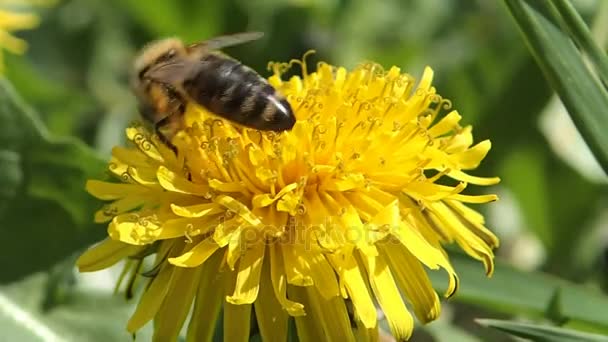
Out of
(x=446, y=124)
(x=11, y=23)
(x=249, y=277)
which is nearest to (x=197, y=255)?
(x=249, y=277)

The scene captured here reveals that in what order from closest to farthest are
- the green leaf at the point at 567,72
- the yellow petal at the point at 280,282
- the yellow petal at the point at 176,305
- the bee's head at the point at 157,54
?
1. the yellow petal at the point at 280,282
2. the yellow petal at the point at 176,305
3. the green leaf at the point at 567,72
4. the bee's head at the point at 157,54

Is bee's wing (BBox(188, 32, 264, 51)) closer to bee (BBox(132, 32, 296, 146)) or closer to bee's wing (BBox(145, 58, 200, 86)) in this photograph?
bee (BBox(132, 32, 296, 146))

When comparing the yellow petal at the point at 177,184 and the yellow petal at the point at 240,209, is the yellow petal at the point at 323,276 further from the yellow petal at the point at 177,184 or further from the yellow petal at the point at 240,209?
the yellow petal at the point at 177,184

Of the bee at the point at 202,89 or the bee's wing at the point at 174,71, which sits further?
the bee's wing at the point at 174,71

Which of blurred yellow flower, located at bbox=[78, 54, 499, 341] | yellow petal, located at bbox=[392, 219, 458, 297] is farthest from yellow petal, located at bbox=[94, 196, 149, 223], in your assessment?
yellow petal, located at bbox=[392, 219, 458, 297]

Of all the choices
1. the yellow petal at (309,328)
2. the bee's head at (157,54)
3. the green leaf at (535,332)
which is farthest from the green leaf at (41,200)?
the green leaf at (535,332)

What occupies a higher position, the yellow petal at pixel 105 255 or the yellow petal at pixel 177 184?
the yellow petal at pixel 177 184

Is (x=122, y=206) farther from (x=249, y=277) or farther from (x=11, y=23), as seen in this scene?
(x=11, y=23)

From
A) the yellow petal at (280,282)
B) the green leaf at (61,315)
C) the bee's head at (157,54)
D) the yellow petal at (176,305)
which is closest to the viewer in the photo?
the yellow petal at (280,282)
